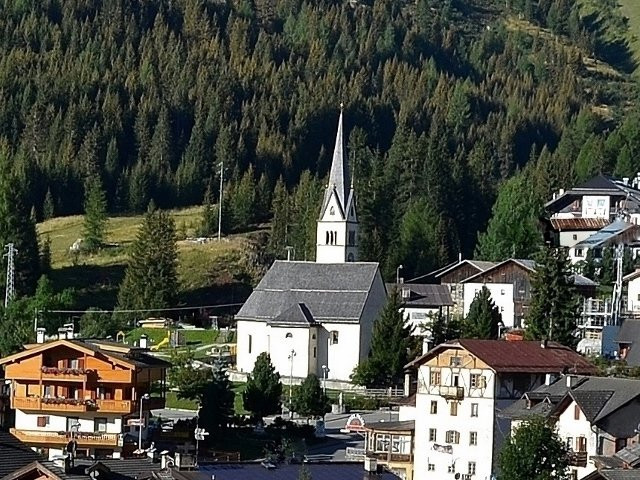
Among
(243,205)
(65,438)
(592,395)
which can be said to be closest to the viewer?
(592,395)

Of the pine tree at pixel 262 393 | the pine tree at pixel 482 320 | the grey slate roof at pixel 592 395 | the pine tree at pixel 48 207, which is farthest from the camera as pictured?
the pine tree at pixel 48 207

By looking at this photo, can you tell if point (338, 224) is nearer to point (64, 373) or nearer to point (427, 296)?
point (427, 296)

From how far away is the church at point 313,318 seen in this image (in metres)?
92.1

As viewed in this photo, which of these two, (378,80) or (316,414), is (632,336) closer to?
(316,414)

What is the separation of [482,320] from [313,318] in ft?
47.4

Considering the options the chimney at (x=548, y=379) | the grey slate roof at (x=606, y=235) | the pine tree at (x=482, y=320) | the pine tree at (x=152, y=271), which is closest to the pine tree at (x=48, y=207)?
the pine tree at (x=152, y=271)

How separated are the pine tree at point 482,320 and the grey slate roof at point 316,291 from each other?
10.8 meters

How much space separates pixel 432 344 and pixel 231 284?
1766 inches

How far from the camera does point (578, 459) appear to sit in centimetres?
5525

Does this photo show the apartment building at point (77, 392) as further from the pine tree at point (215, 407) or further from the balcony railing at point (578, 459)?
the balcony railing at point (578, 459)

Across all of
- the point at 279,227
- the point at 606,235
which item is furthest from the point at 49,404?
the point at 279,227

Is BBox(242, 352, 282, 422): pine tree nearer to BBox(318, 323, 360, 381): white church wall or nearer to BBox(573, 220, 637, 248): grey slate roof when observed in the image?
BBox(318, 323, 360, 381): white church wall

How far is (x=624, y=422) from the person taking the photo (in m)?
54.9

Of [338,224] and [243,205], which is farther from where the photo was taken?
[243,205]
